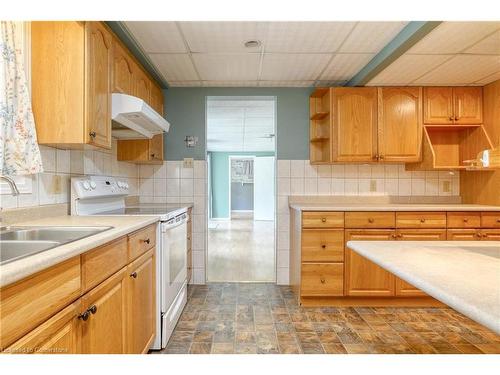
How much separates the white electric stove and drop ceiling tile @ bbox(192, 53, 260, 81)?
4.16 feet

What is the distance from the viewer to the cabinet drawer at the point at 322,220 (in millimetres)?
2643

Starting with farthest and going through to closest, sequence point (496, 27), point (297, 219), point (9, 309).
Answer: point (297, 219)
point (496, 27)
point (9, 309)

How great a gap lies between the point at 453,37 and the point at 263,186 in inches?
255

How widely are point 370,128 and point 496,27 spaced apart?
1199mm

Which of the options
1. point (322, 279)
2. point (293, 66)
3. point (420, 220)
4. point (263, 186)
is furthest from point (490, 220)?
point (263, 186)

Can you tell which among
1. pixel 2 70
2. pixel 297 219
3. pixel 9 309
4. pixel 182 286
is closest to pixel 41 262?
pixel 9 309

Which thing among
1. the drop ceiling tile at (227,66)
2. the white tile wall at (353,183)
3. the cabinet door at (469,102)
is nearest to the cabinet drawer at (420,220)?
the white tile wall at (353,183)

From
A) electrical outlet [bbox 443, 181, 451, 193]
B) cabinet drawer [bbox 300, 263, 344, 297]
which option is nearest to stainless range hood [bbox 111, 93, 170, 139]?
cabinet drawer [bbox 300, 263, 344, 297]

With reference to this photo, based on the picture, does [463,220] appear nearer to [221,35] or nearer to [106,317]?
[221,35]

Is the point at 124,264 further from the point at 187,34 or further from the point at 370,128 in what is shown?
the point at 370,128

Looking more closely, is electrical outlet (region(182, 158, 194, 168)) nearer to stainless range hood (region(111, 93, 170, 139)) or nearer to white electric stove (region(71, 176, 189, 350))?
stainless range hood (region(111, 93, 170, 139))

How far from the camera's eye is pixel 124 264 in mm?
1449

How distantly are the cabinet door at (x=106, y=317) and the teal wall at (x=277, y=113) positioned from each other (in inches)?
81.6

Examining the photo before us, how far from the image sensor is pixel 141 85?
2551 millimetres
